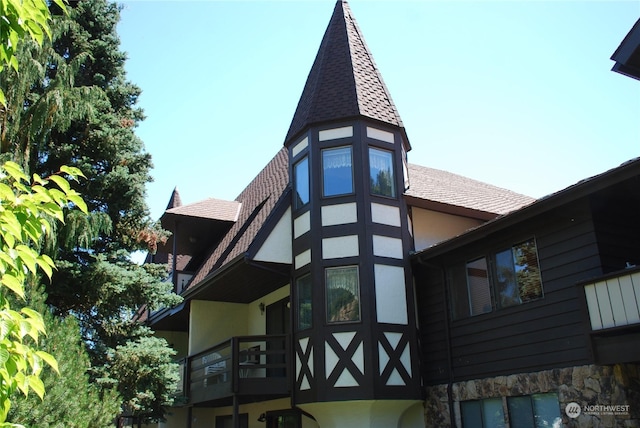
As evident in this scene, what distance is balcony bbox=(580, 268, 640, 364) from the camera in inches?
320

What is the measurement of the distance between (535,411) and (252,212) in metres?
9.99

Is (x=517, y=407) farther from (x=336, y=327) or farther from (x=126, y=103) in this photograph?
(x=126, y=103)

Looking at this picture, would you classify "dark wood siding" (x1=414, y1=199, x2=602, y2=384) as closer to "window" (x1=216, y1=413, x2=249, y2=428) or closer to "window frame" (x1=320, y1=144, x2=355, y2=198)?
"window frame" (x1=320, y1=144, x2=355, y2=198)

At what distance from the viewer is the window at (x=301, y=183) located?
A: 45.8 ft

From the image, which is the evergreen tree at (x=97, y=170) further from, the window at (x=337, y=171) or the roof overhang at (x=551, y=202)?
the roof overhang at (x=551, y=202)

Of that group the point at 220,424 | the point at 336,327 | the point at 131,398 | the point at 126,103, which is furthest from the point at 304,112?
the point at 220,424

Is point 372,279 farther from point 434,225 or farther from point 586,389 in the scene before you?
point 586,389

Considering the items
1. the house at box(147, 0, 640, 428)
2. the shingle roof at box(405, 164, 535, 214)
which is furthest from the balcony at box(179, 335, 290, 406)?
the shingle roof at box(405, 164, 535, 214)

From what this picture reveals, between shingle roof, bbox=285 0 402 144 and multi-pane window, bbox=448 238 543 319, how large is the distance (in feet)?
13.7

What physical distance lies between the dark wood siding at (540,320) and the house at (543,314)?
0.06ft

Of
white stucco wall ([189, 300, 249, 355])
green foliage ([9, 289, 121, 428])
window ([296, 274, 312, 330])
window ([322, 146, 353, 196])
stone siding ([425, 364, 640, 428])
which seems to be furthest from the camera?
white stucco wall ([189, 300, 249, 355])

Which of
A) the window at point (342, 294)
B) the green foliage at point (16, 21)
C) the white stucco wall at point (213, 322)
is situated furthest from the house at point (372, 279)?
the green foliage at point (16, 21)

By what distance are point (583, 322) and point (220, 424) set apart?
1258cm

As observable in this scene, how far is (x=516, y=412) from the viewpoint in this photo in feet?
34.0
